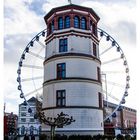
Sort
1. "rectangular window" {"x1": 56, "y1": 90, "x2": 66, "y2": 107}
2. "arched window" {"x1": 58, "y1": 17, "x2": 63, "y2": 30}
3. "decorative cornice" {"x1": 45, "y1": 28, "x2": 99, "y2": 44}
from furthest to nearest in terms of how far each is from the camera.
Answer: "arched window" {"x1": 58, "y1": 17, "x2": 63, "y2": 30}, "decorative cornice" {"x1": 45, "y1": 28, "x2": 99, "y2": 44}, "rectangular window" {"x1": 56, "y1": 90, "x2": 66, "y2": 107}

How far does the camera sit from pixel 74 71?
10.6 meters

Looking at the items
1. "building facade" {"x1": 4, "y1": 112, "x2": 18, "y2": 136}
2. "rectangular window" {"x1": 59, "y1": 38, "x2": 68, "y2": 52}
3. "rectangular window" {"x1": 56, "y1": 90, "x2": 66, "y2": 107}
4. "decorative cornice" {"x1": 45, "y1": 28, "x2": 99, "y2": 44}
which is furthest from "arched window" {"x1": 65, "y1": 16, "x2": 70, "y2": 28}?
"building facade" {"x1": 4, "y1": 112, "x2": 18, "y2": 136}

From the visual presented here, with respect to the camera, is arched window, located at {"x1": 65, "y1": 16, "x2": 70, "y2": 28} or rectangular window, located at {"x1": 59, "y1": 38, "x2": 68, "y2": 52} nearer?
rectangular window, located at {"x1": 59, "y1": 38, "x2": 68, "y2": 52}

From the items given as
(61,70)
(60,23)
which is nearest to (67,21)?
(60,23)

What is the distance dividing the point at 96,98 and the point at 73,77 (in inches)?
51.7

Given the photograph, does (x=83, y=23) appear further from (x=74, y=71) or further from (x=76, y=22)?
(x=74, y=71)

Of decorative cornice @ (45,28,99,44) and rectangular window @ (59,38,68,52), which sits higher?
decorative cornice @ (45,28,99,44)

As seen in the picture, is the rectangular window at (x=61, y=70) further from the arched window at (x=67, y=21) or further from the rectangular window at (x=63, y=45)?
the arched window at (x=67, y=21)

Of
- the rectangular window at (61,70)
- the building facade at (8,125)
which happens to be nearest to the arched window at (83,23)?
the rectangular window at (61,70)

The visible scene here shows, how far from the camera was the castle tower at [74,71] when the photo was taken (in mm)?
10352

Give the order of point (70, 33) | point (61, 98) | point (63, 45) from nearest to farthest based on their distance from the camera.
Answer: point (61, 98) < point (70, 33) < point (63, 45)

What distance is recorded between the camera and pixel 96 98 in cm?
1089

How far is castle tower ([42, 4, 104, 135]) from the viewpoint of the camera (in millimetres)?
10352

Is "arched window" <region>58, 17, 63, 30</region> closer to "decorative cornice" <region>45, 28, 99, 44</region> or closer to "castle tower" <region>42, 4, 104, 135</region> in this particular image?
"castle tower" <region>42, 4, 104, 135</region>
